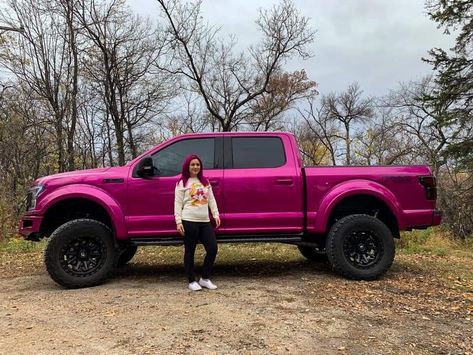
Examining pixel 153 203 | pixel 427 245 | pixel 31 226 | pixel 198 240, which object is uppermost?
pixel 153 203

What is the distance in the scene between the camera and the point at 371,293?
231 inches

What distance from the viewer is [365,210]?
273 inches

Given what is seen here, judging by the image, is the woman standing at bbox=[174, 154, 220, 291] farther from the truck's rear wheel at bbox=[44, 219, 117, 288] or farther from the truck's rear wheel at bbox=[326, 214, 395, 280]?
the truck's rear wheel at bbox=[326, 214, 395, 280]

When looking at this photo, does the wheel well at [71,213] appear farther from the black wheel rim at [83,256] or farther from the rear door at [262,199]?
the rear door at [262,199]

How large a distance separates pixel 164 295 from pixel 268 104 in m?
25.2

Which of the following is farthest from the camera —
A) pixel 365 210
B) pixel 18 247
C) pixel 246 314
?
pixel 18 247

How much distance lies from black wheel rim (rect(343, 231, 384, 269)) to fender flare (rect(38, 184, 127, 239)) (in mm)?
2975

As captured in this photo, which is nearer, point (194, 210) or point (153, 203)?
point (194, 210)

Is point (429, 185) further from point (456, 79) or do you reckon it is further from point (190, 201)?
point (456, 79)

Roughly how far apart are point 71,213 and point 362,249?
3.97 meters

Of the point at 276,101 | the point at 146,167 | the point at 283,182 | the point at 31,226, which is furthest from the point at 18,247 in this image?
the point at 276,101

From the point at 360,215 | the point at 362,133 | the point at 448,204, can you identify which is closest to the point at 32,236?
the point at 360,215

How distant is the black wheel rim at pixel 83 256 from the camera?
20.4ft

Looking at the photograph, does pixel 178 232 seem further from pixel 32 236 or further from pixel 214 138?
pixel 32 236
